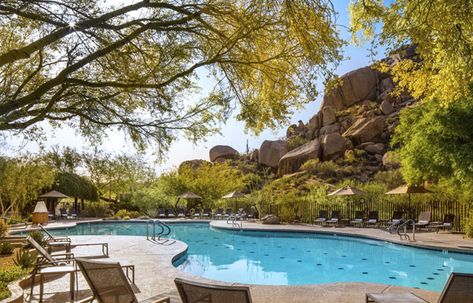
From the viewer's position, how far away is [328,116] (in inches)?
1731

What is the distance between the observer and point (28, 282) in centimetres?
663

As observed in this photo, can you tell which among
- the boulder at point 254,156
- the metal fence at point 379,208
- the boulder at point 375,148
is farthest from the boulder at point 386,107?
the metal fence at point 379,208

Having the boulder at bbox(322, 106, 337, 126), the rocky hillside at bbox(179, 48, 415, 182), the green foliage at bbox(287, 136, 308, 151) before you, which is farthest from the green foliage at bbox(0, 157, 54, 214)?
the boulder at bbox(322, 106, 337, 126)

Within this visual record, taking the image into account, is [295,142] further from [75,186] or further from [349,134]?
[75,186]

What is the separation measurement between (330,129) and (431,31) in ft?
122

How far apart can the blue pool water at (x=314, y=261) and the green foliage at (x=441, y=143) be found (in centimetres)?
336

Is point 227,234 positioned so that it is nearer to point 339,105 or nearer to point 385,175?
point 385,175

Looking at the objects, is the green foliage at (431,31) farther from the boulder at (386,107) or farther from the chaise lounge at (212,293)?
the boulder at (386,107)

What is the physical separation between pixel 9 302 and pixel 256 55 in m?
4.56

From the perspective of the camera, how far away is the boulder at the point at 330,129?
4209 centimetres

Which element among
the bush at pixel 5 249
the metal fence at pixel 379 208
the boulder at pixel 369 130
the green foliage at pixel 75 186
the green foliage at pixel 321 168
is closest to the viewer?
the bush at pixel 5 249

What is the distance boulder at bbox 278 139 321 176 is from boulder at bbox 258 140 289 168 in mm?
2726

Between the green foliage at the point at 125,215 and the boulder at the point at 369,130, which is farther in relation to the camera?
the boulder at the point at 369,130

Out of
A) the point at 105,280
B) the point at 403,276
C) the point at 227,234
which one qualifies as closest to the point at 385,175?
the point at 227,234
